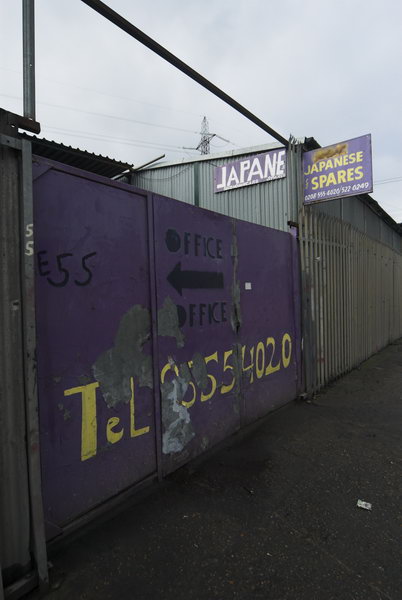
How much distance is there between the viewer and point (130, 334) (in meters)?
2.88

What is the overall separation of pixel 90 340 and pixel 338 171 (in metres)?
4.72

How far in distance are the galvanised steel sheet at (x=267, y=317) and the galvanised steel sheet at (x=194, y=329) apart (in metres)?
0.26

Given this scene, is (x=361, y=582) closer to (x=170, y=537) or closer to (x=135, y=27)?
(x=170, y=537)

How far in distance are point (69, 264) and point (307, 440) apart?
11.0ft

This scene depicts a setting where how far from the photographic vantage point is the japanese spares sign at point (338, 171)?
523cm

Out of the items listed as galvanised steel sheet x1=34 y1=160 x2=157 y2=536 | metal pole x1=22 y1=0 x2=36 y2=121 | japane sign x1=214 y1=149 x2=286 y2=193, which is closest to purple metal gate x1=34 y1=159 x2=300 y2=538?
galvanised steel sheet x1=34 y1=160 x2=157 y2=536

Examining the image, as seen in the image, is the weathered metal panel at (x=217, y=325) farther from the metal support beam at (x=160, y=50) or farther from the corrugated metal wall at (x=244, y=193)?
the metal support beam at (x=160, y=50)

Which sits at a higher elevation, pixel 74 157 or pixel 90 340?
pixel 74 157

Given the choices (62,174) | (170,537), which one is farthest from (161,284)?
(170,537)

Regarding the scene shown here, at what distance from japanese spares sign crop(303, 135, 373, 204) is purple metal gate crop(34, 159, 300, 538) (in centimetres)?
190

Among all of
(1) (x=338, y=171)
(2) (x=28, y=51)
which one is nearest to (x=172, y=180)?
(1) (x=338, y=171)

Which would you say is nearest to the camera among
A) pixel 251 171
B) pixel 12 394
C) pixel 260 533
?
pixel 12 394

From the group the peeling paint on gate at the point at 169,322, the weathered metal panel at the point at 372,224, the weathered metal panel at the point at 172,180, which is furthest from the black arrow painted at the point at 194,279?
the weathered metal panel at the point at 372,224

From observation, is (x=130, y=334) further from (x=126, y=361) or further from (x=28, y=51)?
(x=28, y=51)
